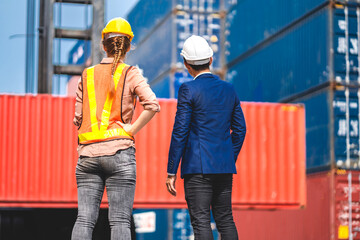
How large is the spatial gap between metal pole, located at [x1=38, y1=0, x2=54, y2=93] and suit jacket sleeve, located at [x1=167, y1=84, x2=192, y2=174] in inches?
304

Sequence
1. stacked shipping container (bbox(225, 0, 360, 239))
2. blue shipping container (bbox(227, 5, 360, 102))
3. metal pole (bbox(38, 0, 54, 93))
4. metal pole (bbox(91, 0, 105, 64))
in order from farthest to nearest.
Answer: blue shipping container (bbox(227, 5, 360, 102))
stacked shipping container (bbox(225, 0, 360, 239))
metal pole (bbox(38, 0, 54, 93))
metal pole (bbox(91, 0, 105, 64))

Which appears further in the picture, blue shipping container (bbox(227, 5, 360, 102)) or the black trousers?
blue shipping container (bbox(227, 5, 360, 102))

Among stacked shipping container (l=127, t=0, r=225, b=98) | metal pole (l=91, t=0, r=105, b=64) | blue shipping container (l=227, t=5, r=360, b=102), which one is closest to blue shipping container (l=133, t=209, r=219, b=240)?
stacked shipping container (l=127, t=0, r=225, b=98)

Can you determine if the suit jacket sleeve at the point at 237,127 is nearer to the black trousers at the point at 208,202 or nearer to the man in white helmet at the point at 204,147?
the man in white helmet at the point at 204,147

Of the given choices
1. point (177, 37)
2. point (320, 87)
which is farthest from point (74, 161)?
point (177, 37)

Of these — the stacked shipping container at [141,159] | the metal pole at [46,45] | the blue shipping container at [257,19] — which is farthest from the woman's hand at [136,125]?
the blue shipping container at [257,19]

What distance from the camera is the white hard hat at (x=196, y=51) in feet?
12.7

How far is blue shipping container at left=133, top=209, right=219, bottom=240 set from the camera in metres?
22.1

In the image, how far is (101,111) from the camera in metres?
3.57

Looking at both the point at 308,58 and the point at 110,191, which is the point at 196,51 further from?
the point at 308,58

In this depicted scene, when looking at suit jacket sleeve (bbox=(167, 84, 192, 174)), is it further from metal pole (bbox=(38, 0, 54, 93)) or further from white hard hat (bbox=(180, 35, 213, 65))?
metal pole (bbox=(38, 0, 54, 93))

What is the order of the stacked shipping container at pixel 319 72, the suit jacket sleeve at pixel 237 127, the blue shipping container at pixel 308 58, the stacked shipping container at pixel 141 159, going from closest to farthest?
the suit jacket sleeve at pixel 237 127
the stacked shipping container at pixel 141 159
the stacked shipping container at pixel 319 72
the blue shipping container at pixel 308 58

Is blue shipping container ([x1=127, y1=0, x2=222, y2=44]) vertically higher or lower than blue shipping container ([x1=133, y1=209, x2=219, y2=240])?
higher

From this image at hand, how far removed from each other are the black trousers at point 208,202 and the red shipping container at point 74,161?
865 centimetres
